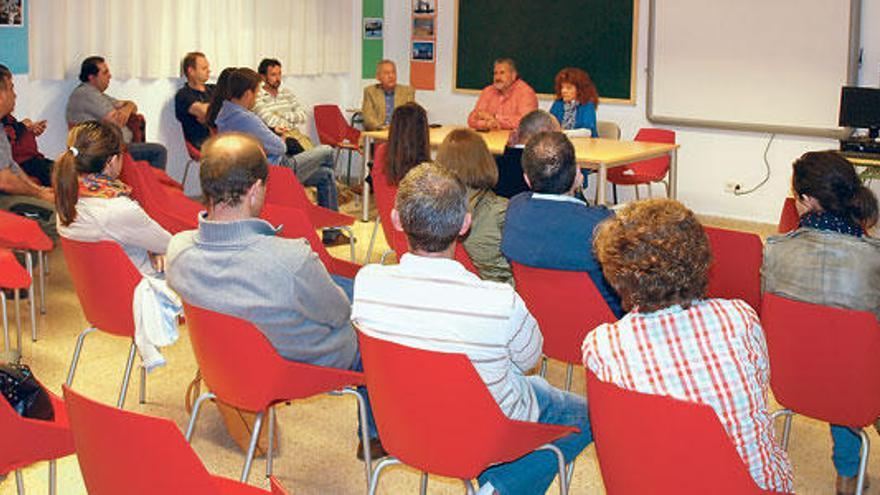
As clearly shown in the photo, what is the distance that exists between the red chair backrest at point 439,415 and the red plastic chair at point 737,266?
62.8 inches

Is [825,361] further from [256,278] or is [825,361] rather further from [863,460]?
[256,278]

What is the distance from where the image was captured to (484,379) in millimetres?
2652

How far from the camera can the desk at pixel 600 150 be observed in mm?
6656

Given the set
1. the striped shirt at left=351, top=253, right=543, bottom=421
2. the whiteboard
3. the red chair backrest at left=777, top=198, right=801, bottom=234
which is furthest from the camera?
the whiteboard

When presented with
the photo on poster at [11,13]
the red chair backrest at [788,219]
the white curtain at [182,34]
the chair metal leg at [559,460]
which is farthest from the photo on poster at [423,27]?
the chair metal leg at [559,460]

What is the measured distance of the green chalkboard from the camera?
8.98 m

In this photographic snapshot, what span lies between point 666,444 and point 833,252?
1.47 m

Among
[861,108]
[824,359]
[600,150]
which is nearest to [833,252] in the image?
[824,359]

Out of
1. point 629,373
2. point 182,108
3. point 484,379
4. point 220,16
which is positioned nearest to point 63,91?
point 182,108

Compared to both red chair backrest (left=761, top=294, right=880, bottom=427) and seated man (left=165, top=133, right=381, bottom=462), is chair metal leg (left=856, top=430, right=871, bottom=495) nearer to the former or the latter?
red chair backrest (left=761, top=294, right=880, bottom=427)

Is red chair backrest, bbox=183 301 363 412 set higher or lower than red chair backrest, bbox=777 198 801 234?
lower

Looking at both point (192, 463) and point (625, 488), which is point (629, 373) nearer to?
point (625, 488)

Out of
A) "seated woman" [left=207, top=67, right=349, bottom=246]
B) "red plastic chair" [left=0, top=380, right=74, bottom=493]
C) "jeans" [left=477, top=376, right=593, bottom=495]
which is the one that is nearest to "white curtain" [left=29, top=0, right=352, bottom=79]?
"seated woman" [left=207, top=67, right=349, bottom=246]

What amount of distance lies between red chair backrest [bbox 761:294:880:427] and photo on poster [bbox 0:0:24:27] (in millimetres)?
5910
